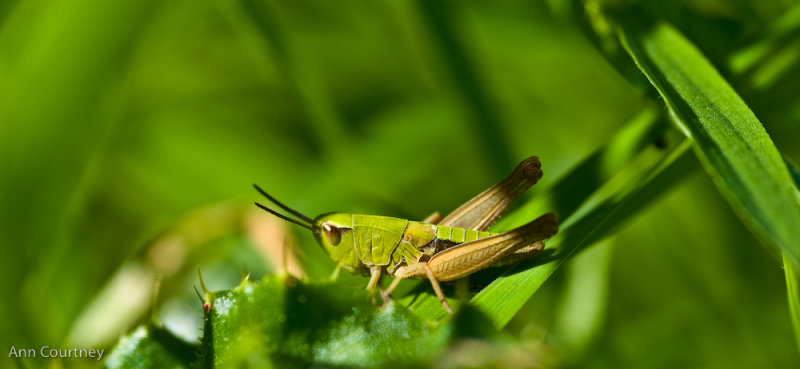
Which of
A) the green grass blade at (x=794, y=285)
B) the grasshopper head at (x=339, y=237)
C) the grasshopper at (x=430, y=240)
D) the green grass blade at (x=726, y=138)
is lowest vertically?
the green grass blade at (x=794, y=285)

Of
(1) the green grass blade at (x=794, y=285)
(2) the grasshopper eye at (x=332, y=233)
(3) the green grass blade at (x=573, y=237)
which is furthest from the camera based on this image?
(2) the grasshopper eye at (x=332, y=233)

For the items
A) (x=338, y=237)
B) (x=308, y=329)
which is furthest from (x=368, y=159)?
(x=308, y=329)

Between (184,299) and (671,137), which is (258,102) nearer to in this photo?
(184,299)

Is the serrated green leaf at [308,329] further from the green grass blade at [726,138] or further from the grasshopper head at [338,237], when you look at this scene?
the grasshopper head at [338,237]

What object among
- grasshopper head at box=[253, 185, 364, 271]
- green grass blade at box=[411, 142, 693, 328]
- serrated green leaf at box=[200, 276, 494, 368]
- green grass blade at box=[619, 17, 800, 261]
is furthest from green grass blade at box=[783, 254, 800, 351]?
grasshopper head at box=[253, 185, 364, 271]

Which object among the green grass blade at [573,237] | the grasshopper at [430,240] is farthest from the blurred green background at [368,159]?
the grasshopper at [430,240]

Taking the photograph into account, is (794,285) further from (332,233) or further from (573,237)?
(332,233)

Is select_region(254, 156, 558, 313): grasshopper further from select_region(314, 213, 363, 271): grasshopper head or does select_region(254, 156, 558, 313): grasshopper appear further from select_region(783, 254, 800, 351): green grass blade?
select_region(783, 254, 800, 351): green grass blade
